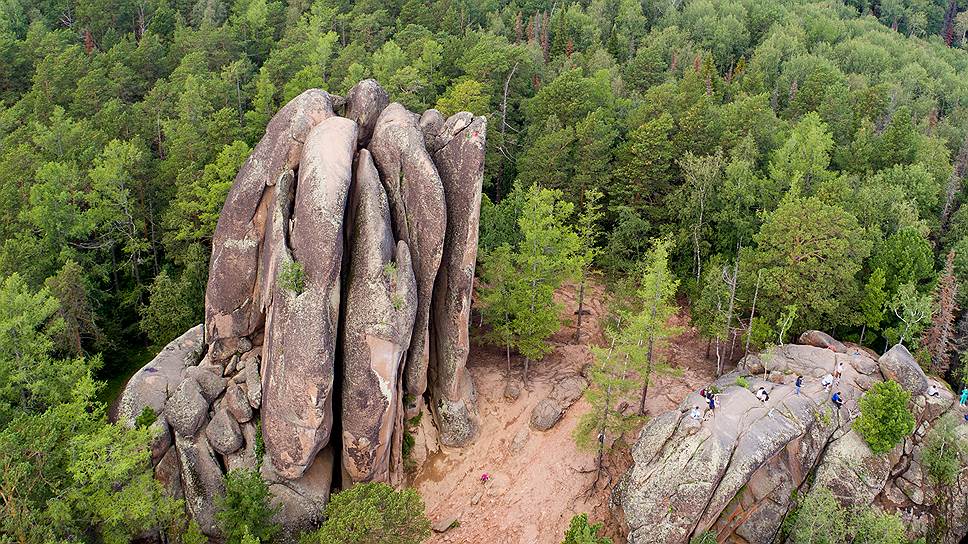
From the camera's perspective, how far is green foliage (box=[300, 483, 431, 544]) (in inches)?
1292

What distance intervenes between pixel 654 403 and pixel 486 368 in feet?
37.2

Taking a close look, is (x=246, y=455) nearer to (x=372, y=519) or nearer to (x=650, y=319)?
(x=372, y=519)

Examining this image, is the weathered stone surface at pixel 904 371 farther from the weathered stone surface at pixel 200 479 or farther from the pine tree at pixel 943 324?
the weathered stone surface at pixel 200 479

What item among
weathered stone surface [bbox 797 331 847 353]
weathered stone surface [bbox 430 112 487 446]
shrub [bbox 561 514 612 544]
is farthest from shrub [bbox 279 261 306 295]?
weathered stone surface [bbox 797 331 847 353]

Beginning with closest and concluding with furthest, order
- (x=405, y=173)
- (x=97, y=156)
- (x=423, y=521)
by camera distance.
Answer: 1. (x=423, y=521)
2. (x=405, y=173)
3. (x=97, y=156)

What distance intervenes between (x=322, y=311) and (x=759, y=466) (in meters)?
23.6

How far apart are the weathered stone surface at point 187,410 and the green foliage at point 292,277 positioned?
8659mm

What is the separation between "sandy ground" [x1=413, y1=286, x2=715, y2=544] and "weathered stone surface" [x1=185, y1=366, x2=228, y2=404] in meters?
12.4

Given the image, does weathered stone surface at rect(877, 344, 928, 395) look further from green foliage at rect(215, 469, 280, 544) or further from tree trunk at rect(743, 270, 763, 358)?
green foliage at rect(215, 469, 280, 544)

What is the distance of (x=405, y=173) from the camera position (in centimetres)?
3944

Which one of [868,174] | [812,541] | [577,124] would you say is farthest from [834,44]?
[812,541]

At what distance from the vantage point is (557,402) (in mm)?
46125

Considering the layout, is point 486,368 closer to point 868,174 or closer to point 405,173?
point 405,173

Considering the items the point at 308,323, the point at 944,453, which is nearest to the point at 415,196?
the point at 308,323
